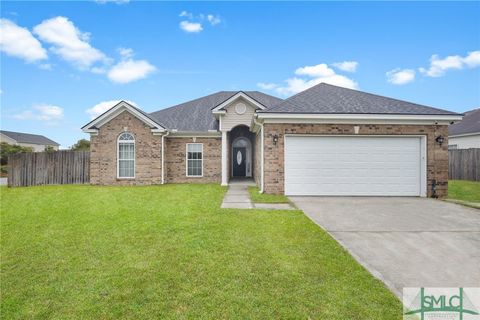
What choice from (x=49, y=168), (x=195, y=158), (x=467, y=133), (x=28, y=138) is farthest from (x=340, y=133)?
(x=28, y=138)

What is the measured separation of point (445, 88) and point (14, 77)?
2491 centimetres

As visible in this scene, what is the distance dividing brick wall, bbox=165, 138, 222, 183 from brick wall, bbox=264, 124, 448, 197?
5.38 metres

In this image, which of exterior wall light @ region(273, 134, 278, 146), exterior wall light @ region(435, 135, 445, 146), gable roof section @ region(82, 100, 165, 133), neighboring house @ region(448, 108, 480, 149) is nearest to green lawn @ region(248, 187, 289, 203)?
exterior wall light @ region(273, 134, 278, 146)

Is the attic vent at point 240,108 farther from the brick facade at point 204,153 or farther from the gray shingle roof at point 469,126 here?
the gray shingle roof at point 469,126

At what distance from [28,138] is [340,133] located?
5415cm

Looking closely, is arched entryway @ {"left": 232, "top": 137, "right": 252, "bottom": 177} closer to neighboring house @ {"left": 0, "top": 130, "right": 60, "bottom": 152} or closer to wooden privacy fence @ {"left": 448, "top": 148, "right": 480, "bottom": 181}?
wooden privacy fence @ {"left": 448, "top": 148, "right": 480, "bottom": 181}

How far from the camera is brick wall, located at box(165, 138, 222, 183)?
49.5 ft

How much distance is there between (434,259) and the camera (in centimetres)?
408

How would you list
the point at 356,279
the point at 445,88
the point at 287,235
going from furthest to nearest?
the point at 445,88 → the point at 287,235 → the point at 356,279

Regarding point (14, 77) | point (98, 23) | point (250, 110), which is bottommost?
point (250, 110)

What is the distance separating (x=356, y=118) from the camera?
1016cm

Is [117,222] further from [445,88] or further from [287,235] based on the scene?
[445,88]

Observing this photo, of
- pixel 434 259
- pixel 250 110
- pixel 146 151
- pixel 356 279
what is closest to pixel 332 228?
pixel 434 259

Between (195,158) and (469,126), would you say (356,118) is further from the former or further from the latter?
(469,126)
